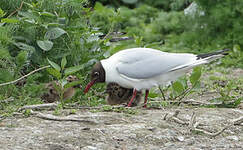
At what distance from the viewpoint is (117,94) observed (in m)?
5.55

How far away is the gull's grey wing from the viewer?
5.07 meters

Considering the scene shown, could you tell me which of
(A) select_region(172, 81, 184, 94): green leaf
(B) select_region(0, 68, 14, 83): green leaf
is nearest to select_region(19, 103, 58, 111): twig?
(B) select_region(0, 68, 14, 83): green leaf

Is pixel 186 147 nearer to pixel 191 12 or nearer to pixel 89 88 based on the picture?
pixel 89 88

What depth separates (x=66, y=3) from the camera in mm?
5434

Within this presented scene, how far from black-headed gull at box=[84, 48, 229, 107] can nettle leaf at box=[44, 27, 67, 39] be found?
56cm

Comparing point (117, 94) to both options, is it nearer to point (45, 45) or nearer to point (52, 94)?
point (52, 94)

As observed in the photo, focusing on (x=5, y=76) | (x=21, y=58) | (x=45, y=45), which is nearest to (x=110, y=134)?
(x=21, y=58)

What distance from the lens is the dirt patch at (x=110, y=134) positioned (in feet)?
11.9

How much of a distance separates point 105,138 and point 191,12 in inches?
246

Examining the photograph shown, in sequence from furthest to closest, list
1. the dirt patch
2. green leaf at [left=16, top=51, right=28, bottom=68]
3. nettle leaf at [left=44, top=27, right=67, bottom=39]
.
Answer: nettle leaf at [left=44, top=27, right=67, bottom=39], green leaf at [left=16, top=51, right=28, bottom=68], the dirt patch

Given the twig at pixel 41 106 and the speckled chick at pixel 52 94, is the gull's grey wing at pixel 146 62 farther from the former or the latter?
the twig at pixel 41 106

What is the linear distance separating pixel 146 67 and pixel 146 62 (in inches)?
2.2

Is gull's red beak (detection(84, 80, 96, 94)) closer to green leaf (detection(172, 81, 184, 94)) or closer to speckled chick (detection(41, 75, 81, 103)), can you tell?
speckled chick (detection(41, 75, 81, 103))

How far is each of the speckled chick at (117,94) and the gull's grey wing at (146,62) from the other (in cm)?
43
